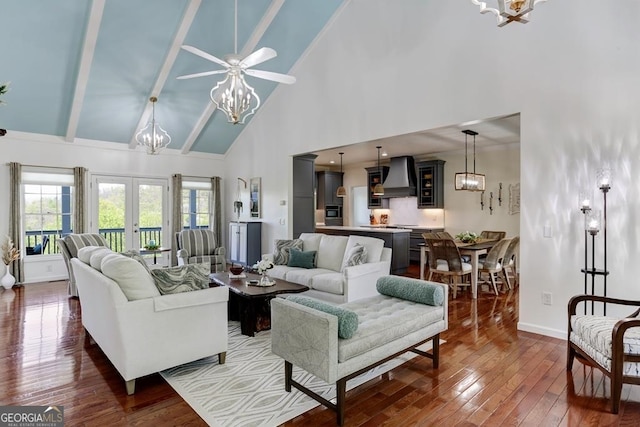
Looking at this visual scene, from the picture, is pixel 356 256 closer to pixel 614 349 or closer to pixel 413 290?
pixel 413 290

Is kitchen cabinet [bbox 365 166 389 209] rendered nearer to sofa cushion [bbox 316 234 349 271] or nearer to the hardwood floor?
sofa cushion [bbox 316 234 349 271]

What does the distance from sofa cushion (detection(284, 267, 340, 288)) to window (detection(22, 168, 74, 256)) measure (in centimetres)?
502

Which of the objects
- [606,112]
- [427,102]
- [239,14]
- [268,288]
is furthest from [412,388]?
[239,14]

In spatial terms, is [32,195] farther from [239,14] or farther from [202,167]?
[239,14]

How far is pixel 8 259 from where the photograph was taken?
627 cm

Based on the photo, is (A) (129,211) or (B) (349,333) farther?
(A) (129,211)

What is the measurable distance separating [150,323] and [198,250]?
430cm

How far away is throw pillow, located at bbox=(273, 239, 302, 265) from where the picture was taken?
18.1 ft

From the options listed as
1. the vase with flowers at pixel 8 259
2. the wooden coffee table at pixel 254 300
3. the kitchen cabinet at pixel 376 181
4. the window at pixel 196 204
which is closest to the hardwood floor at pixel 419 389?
the wooden coffee table at pixel 254 300

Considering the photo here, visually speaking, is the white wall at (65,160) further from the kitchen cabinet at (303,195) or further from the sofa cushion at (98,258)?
the sofa cushion at (98,258)

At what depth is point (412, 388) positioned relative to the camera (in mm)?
2787

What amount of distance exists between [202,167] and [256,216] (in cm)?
209

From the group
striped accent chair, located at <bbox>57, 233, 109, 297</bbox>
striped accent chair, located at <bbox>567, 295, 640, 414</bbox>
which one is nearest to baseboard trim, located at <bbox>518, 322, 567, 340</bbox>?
striped accent chair, located at <bbox>567, 295, 640, 414</bbox>

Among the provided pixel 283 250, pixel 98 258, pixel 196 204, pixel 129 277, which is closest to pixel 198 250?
pixel 283 250
